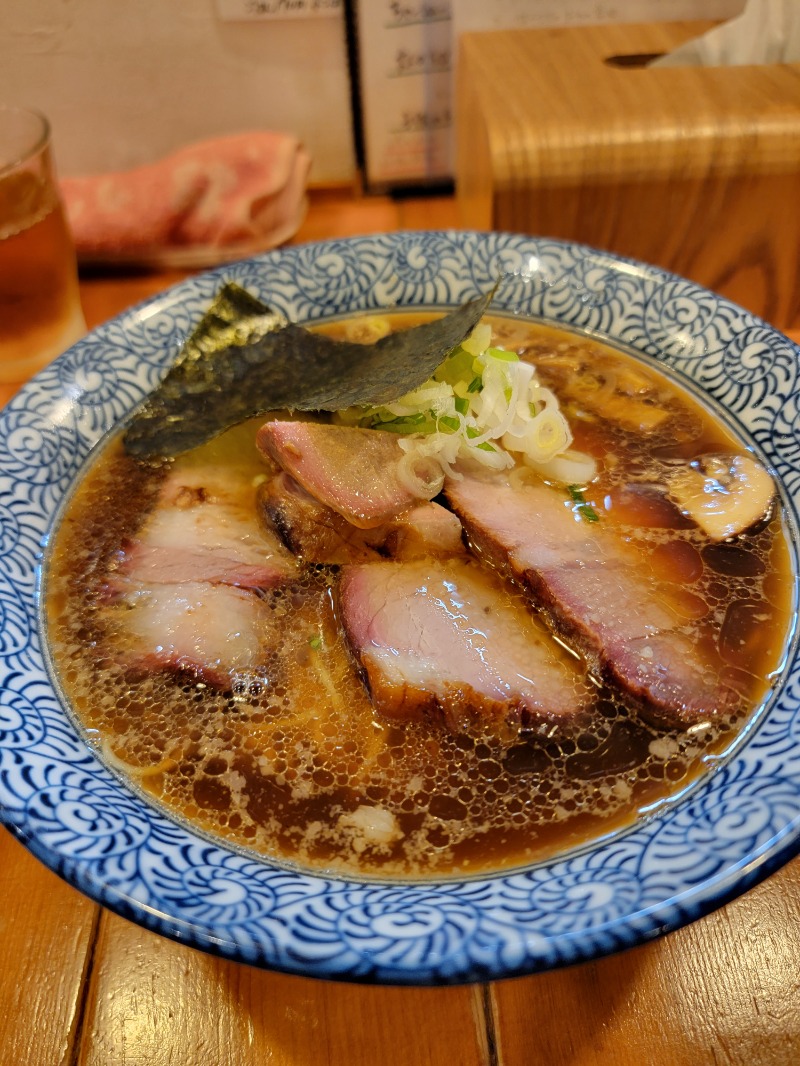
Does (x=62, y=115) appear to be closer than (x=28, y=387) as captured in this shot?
No

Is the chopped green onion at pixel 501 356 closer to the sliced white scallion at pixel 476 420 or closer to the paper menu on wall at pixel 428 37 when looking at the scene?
the sliced white scallion at pixel 476 420

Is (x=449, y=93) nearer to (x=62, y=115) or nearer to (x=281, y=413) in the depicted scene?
(x=62, y=115)

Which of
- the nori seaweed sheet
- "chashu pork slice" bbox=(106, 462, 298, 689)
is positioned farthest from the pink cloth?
"chashu pork slice" bbox=(106, 462, 298, 689)

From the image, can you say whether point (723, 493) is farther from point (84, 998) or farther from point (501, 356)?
point (84, 998)

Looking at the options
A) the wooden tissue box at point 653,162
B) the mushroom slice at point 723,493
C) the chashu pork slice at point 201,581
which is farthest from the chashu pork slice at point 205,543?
the wooden tissue box at point 653,162

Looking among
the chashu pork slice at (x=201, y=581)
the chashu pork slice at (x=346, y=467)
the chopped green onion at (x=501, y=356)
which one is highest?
the chopped green onion at (x=501, y=356)

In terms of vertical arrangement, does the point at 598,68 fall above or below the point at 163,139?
above

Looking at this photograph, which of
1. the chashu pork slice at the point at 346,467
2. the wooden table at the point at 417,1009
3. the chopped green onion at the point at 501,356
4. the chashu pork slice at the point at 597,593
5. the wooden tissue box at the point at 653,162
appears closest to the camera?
the wooden table at the point at 417,1009

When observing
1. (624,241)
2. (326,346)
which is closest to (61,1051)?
(326,346)
